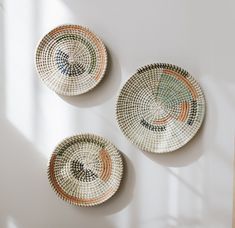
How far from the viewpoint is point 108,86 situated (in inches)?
97.5

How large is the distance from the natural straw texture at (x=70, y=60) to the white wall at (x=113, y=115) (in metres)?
0.06

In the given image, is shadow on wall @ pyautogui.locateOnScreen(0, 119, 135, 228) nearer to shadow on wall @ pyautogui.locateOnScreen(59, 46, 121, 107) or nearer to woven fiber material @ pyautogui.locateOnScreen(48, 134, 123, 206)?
woven fiber material @ pyautogui.locateOnScreen(48, 134, 123, 206)

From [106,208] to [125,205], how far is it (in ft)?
0.38

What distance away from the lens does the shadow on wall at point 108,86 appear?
8.10 feet

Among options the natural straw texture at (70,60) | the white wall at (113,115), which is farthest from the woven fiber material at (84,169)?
the natural straw texture at (70,60)

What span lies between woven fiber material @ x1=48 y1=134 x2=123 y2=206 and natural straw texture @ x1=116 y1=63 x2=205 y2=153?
186mm

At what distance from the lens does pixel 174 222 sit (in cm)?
243
